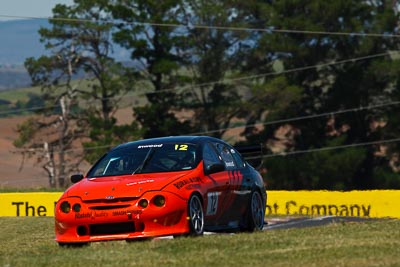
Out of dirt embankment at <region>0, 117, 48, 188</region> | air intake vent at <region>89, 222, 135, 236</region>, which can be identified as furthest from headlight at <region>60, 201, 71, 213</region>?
dirt embankment at <region>0, 117, 48, 188</region>

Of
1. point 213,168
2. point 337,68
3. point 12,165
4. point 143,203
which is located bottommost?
point 143,203

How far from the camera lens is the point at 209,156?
14133 millimetres

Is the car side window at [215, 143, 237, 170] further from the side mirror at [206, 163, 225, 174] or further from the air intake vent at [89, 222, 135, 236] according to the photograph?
the air intake vent at [89, 222, 135, 236]

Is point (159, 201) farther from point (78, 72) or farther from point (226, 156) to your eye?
point (78, 72)

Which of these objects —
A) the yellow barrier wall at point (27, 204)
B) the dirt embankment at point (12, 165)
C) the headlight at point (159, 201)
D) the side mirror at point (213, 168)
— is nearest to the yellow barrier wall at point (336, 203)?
the yellow barrier wall at point (27, 204)

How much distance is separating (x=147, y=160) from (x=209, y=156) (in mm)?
882

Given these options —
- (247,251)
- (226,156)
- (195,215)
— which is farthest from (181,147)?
(247,251)

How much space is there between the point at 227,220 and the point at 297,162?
1841 inches

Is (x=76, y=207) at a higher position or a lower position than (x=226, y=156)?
lower

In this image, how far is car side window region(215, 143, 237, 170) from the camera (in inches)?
571

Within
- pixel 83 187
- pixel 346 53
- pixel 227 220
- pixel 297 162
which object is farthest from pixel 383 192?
pixel 346 53

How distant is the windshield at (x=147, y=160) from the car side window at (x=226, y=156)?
669 mm

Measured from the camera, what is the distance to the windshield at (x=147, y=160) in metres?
13.5

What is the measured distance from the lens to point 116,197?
12.5m
